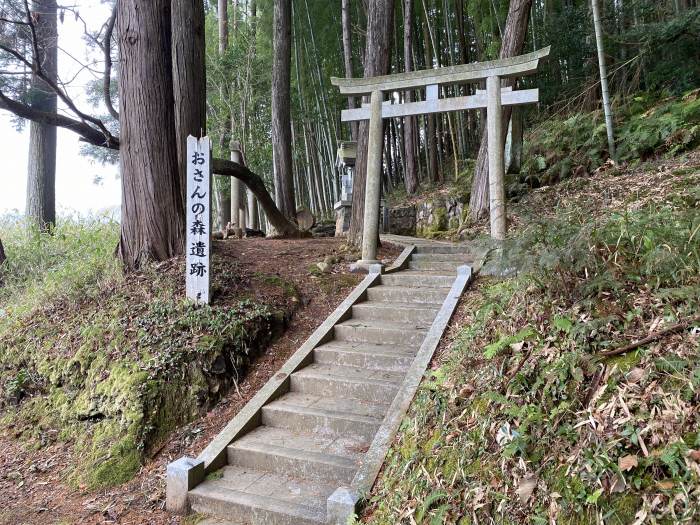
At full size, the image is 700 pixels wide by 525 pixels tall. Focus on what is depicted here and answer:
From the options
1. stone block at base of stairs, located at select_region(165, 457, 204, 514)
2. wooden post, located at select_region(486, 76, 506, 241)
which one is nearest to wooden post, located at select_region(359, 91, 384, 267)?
wooden post, located at select_region(486, 76, 506, 241)

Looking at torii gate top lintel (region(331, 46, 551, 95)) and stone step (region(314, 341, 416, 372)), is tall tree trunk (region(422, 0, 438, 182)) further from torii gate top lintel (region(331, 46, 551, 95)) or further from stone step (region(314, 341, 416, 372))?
stone step (region(314, 341, 416, 372))

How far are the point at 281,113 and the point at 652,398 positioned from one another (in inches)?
355

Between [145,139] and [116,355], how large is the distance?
242cm

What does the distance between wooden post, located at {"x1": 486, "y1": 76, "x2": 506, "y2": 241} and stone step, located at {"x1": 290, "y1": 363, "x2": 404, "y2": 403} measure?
225 centimetres

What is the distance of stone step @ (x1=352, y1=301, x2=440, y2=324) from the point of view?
4.48 metres

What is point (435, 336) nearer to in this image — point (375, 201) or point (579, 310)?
point (579, 310)

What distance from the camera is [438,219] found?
8.73 meters

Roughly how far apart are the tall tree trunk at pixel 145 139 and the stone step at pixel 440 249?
9.77 ft

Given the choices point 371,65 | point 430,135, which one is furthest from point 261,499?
point 430,135

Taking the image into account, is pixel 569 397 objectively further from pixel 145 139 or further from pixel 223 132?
pixel 223 132

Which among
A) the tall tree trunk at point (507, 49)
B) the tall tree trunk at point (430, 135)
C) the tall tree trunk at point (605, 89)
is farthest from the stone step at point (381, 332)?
the tall tree trunk at point (430, 135)

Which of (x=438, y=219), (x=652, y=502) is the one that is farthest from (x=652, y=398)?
(x=438, y=219)

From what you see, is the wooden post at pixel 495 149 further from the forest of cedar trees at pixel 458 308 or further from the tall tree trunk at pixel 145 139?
the tall tree trunk at pixel 145 139

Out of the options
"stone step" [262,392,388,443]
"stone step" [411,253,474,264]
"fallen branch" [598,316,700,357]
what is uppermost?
"stone step" [411,253,474,264]
